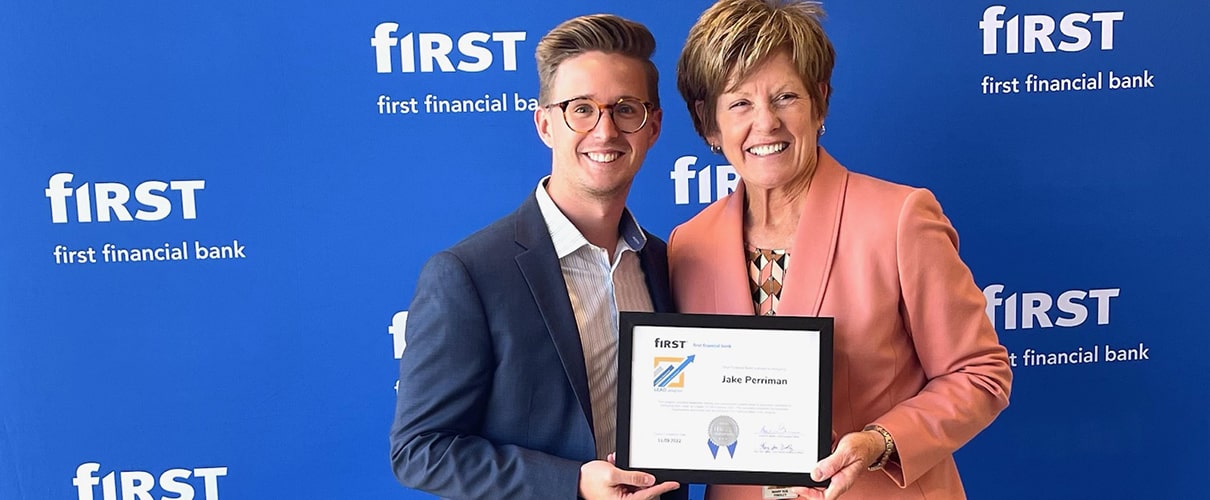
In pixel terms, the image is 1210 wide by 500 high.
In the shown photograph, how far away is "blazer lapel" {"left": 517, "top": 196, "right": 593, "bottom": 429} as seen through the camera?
5.67 feet

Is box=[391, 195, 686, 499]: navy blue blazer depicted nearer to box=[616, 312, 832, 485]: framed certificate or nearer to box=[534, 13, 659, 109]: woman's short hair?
box=[616, 312, 832, 485]: framed certificate

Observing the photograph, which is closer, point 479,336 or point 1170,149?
point 479,336

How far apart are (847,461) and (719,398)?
23cm

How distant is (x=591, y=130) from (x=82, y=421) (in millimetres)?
1742

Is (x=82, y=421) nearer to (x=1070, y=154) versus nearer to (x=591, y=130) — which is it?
(x=591, y=130)

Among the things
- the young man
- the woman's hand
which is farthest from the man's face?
the woman's hand

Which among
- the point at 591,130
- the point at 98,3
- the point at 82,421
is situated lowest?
the point at 82,421

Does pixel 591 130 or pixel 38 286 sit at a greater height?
pixel 591 130

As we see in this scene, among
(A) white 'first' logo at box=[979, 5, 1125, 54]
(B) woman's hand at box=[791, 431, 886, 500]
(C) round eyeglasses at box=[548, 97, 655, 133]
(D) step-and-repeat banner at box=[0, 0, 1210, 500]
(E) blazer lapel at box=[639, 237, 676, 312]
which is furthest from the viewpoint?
(A) white 'first' logo at box=[979, 5, 1125, 54]

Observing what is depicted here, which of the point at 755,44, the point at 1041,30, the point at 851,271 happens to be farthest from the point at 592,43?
the point at 1041,30

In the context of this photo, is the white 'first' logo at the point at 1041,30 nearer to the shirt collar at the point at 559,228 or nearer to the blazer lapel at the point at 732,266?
the blazer lapel at the point at 732,266

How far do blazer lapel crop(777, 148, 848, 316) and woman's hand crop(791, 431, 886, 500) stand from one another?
0.75 feet

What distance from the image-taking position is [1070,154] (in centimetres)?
274

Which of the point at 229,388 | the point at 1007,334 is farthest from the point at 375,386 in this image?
the point at 1007,334
